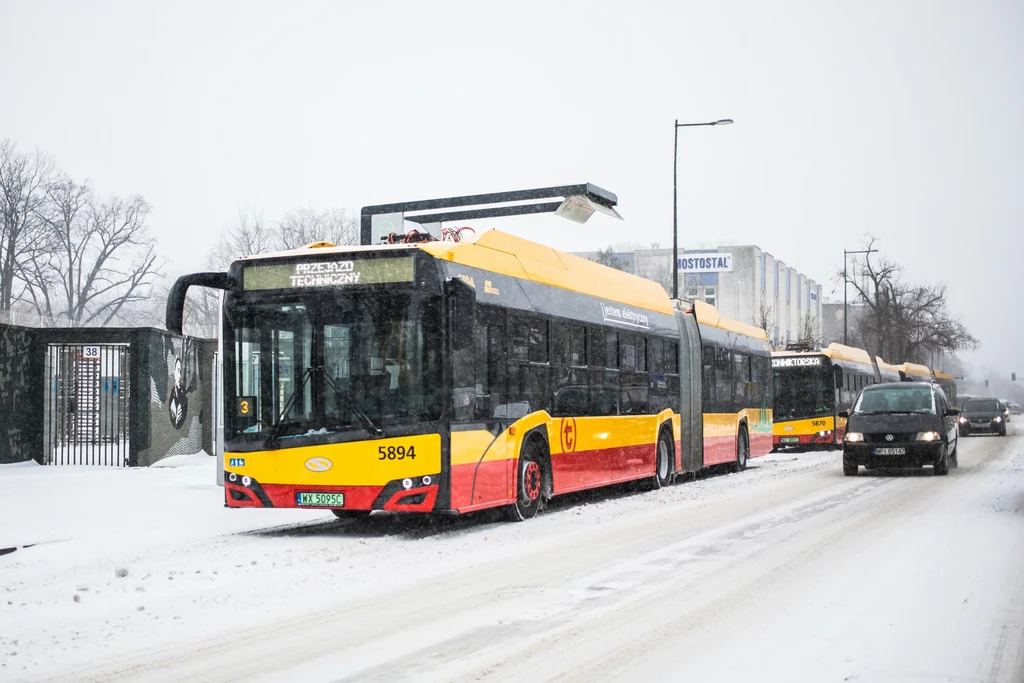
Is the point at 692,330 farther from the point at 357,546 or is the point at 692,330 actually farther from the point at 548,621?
the point at 548,621

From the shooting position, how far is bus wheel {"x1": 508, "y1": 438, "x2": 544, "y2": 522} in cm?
1396

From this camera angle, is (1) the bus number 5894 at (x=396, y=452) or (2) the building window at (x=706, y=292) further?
(2) the building window at (x=706, y=292)

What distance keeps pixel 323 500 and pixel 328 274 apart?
2.41m

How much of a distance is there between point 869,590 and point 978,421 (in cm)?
4427

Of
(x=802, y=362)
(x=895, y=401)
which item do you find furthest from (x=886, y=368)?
(x=895, y=401)

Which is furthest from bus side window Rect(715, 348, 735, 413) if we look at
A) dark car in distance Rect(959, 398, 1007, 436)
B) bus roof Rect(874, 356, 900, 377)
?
dark car in distance Rect(959, 398, 1007, 436)

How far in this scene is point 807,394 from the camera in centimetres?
3697

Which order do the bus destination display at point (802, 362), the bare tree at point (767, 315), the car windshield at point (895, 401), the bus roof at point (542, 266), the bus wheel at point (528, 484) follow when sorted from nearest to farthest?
the bus roof at point (542, 266), the bus wheel at point (528, 484), the car windshield at point (895, 401), the bus destination display at point (802, 362), the bare tree at point (767, 315)

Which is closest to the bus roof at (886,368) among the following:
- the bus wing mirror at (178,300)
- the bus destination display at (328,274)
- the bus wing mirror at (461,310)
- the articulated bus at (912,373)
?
the articulated bus at (912,373)

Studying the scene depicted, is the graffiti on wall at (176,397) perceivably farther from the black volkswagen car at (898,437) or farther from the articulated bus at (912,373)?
the articulated bus at (912,373)

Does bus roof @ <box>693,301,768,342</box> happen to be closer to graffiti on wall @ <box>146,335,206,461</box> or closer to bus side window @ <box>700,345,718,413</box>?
bus side window @ <box>700,345,718,413</box>

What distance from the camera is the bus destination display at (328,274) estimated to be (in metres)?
12.3

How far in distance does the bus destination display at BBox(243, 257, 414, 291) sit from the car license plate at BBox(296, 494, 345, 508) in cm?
223

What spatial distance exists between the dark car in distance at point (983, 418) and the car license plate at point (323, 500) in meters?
42.6
